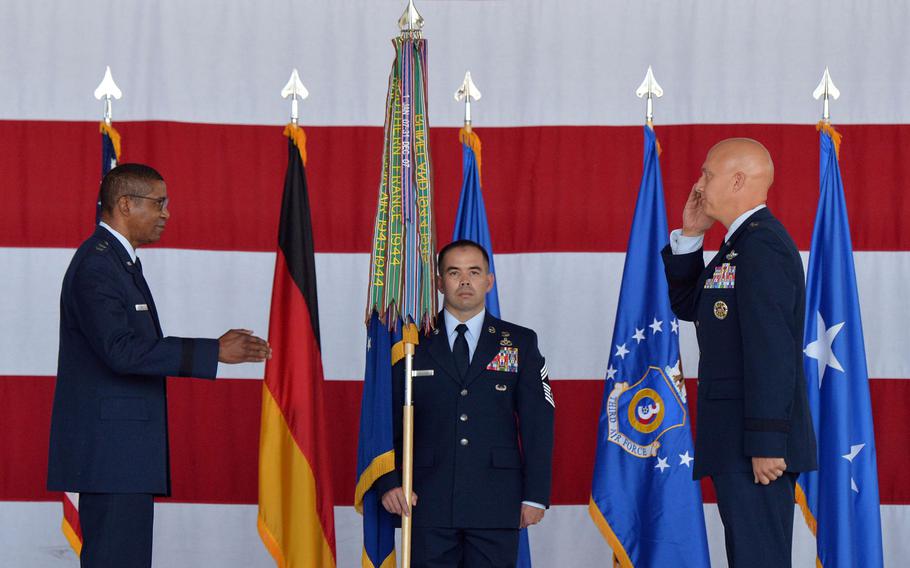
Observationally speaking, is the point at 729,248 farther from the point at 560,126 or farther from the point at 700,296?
the point at 560,126

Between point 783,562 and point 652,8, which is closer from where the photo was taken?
point 783,562

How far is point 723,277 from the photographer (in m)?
2.77

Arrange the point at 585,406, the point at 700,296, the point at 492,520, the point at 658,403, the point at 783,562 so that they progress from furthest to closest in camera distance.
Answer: the point at 585,406, the point at 658,403, the point at 492,520, the point at 700,296, the point at 783,562

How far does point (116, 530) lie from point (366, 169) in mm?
1892

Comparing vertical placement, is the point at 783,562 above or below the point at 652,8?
below

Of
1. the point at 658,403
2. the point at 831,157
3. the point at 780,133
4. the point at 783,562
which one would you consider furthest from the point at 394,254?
the point at 780,133

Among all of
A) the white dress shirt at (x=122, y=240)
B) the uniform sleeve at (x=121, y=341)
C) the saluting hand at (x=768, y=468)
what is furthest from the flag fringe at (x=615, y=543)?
the white dress shirt at (x=122, y=240)

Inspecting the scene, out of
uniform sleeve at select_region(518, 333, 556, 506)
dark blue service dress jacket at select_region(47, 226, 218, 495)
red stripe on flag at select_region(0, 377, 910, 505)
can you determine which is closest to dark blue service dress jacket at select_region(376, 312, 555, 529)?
uniform sleeve at select_region(518, 333, 556, 506)

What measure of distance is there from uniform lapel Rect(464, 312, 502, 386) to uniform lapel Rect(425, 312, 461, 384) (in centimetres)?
4

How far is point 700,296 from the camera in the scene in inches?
113

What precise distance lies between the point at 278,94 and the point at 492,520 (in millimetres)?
2057

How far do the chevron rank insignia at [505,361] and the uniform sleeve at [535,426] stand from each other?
20 millimetres

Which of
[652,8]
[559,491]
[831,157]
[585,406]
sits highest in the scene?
[652,8]

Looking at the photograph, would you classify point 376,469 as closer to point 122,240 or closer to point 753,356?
point 122,240
